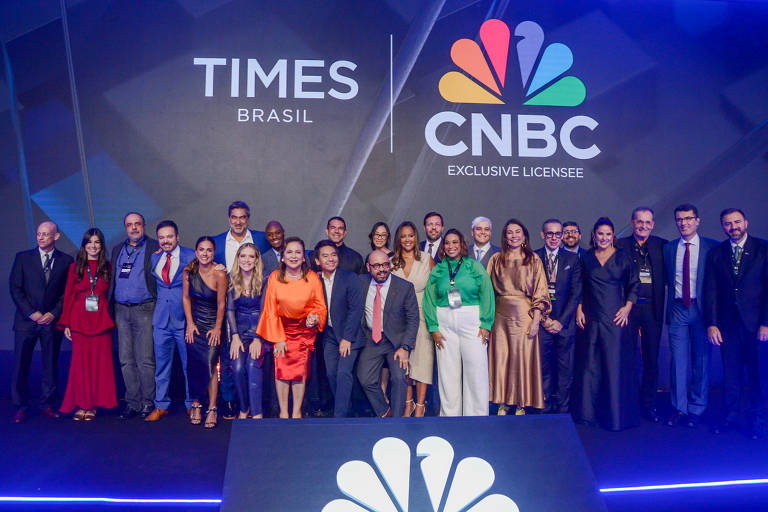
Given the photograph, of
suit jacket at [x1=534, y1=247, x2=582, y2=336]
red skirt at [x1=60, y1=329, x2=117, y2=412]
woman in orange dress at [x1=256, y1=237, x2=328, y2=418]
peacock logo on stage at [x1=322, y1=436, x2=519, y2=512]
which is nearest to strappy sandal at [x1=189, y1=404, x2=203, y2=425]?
red skirt at [x1=60, y1=329, x2=117, y2=412]

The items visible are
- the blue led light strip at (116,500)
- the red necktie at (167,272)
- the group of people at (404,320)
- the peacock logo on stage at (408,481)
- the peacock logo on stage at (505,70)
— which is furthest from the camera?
the peacock logo on stage at (505,70)

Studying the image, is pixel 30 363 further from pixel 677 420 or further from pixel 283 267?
pixel 677 420

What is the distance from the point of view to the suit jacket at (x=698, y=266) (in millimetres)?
4145

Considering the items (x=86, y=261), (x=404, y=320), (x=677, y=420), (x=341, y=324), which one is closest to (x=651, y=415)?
(x=677, y=420)

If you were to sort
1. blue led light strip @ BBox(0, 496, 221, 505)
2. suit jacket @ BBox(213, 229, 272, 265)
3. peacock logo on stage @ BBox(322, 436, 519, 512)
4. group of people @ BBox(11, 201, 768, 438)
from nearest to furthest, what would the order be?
peacock logo on stage @ BBox(322, 436, 519, 512), blue led light strip @ BBox(0, 496, 221, 505), group of people @ BBox(11, 201, 768, 438), suit jacket @ BBox(213, 229, 272, 265)

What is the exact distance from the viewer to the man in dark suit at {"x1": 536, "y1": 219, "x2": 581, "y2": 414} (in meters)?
4.13

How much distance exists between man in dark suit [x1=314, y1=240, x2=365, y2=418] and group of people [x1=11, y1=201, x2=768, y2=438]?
11 mm

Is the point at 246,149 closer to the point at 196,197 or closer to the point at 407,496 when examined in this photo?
the point at 196,197

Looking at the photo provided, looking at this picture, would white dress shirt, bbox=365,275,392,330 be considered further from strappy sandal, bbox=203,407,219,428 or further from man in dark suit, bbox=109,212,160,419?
man in dark suit, bbox=109,212,160,419

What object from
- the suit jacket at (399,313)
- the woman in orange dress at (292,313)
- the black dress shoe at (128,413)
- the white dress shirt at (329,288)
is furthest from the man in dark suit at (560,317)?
the black dress shoe at (128,413)

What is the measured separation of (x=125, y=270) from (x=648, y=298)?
4213 millimetres

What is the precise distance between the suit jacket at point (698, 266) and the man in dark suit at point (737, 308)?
0.08 metres

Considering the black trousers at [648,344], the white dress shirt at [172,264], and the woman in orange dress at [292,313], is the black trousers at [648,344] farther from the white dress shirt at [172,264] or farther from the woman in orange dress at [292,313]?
the white dress shirt at [172,264]

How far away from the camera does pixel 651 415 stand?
13.8ft
